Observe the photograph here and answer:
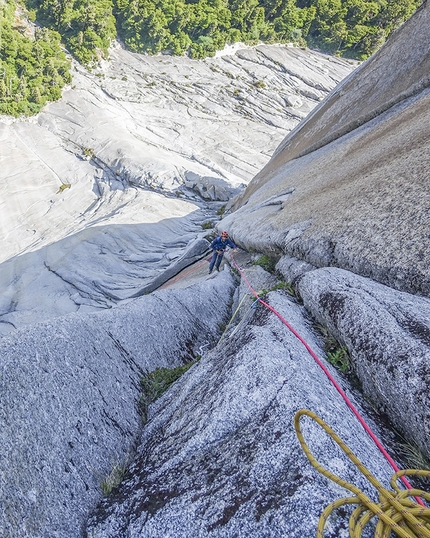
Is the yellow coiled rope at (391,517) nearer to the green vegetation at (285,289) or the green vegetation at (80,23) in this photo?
the green vegetation at (285,289)

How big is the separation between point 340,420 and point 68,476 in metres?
4.17

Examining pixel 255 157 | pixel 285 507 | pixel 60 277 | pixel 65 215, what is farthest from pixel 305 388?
pixel 255 157

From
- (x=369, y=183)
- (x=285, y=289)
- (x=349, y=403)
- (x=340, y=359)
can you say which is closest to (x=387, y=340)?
(x=340, y=359)

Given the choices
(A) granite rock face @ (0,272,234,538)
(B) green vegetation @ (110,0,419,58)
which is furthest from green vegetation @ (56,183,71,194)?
(B) green vegetation @ (110,0,419,58)

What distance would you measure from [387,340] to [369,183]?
7.56 m

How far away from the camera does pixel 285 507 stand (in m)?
3.45

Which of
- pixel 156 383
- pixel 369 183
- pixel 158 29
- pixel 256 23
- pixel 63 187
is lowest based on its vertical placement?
pixel 63 187

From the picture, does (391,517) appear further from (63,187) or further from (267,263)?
(63,187)

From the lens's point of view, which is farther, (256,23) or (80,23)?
(256,23)

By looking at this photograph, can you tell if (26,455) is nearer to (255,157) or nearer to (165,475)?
(165,475)

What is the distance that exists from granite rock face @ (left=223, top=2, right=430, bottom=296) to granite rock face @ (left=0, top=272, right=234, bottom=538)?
20.5 ft

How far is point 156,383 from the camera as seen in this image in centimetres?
748

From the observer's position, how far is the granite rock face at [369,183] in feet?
26.0

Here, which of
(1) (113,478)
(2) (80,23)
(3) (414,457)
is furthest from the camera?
(2) (80,23)
